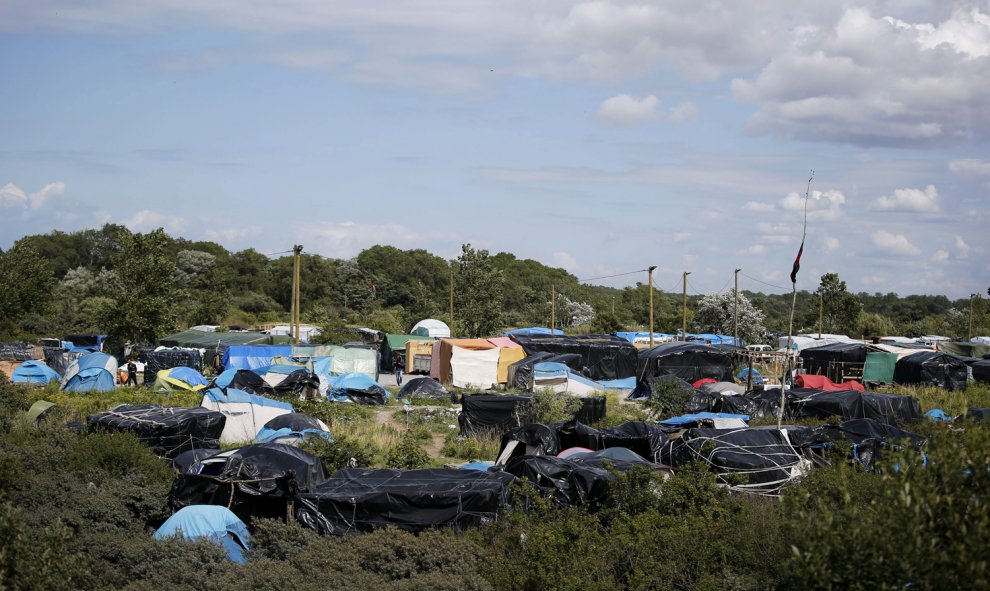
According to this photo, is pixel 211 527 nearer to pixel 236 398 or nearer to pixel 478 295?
pixel 236 398

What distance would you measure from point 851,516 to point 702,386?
A: 2593 centimetres

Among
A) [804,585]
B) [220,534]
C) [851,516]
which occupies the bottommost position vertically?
[220,534]

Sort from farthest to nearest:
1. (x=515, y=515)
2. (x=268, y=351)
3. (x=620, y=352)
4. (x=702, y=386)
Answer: (x=620, y=352) < (x=268, y=351) < (x=702, y=386) < (x=515, y=515)

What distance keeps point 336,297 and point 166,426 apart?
68042 mm

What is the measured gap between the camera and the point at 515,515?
13.2 meters

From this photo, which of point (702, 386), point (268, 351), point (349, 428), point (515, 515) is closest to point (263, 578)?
point (515, 515)

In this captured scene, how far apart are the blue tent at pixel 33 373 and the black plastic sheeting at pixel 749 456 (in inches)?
1043

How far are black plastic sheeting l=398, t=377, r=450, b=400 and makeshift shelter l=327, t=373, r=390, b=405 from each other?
1160mm

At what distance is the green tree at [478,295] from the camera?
54.6 m

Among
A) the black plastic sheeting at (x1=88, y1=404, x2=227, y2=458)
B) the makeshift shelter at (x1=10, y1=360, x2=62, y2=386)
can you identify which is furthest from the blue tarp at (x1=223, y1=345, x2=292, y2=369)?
the black plastic sheeting at (x1=88, y1=404, x2=227, y2=458)

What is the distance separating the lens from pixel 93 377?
31375 millimetres

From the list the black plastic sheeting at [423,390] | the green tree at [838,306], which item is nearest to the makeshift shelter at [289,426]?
the black plastic sheeting at [423,390]

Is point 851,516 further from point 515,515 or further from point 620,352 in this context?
point 620,352

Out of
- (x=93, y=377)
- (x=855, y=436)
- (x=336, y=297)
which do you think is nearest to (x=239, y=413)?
(x=93, y=377)
